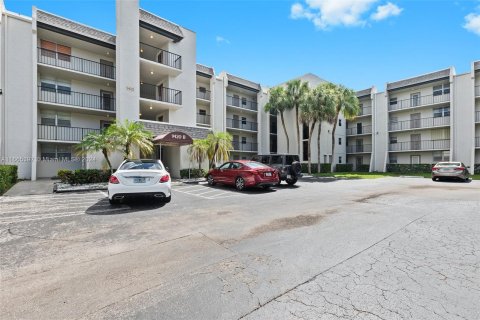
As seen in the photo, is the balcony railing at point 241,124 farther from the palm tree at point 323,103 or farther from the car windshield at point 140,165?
the car windshield at point 140,165

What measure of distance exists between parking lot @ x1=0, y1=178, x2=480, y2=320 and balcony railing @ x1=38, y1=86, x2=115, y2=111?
14.5 m

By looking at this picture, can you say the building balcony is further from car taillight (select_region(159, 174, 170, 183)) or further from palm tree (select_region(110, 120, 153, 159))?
car taillight (select_region(159, 174, 170, 183))

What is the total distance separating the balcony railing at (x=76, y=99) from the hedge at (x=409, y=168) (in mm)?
33113

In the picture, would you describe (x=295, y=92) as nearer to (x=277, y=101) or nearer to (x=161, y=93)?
(x=277, y=101)

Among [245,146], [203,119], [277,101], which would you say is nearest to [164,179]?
[203,119]

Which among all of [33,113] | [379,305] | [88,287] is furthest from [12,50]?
[379,305]

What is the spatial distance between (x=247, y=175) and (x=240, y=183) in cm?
68

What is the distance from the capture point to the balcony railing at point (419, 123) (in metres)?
27.8

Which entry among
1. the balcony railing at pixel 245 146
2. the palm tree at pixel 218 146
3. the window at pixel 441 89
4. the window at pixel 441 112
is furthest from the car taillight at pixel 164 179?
the window at pixel 441 89

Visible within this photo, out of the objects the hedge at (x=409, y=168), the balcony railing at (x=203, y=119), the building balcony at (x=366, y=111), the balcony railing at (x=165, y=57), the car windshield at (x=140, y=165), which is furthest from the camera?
the building balcony at (x=366, y=111)

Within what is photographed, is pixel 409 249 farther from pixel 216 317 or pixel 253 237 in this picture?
pixel 216 317

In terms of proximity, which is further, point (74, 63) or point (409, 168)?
point (409, 168)

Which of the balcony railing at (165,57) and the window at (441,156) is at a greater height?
the balcony railing at (165,57)

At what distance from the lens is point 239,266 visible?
3668mm
